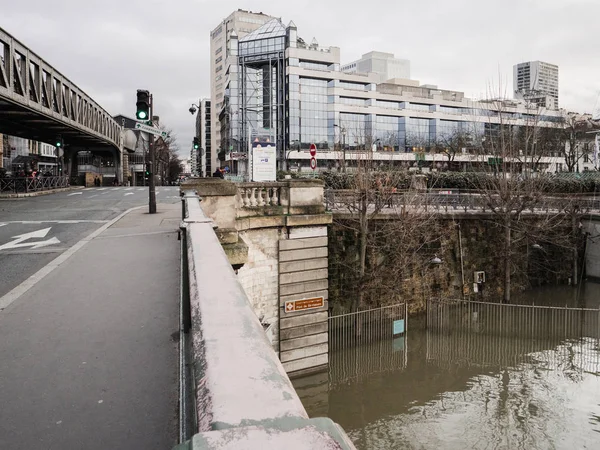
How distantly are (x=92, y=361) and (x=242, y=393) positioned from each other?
2940 mm

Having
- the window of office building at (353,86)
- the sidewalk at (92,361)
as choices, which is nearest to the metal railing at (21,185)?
the sidewalk at (92,361)

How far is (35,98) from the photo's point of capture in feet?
78.8

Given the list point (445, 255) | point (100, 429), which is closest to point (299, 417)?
point (100, 429)

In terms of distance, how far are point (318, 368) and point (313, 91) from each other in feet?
207

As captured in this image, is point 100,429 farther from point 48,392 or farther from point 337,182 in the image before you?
point 337,182

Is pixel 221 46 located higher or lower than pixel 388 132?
higher

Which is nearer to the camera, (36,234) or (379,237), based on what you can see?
(36,234)

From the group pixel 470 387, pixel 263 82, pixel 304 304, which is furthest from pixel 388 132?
pixel 304 304

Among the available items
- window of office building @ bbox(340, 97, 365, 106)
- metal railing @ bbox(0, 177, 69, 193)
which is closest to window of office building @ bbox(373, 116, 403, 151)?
window of office building @ bbox(340, 97, 365, 106)

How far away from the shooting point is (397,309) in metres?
22.1

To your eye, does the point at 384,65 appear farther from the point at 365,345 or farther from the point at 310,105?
the point at 365,345

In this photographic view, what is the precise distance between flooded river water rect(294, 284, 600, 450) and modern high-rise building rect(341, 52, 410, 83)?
14307 cm

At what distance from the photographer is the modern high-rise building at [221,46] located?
11426cm

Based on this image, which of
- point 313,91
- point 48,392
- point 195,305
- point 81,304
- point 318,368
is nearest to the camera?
point 195,305
